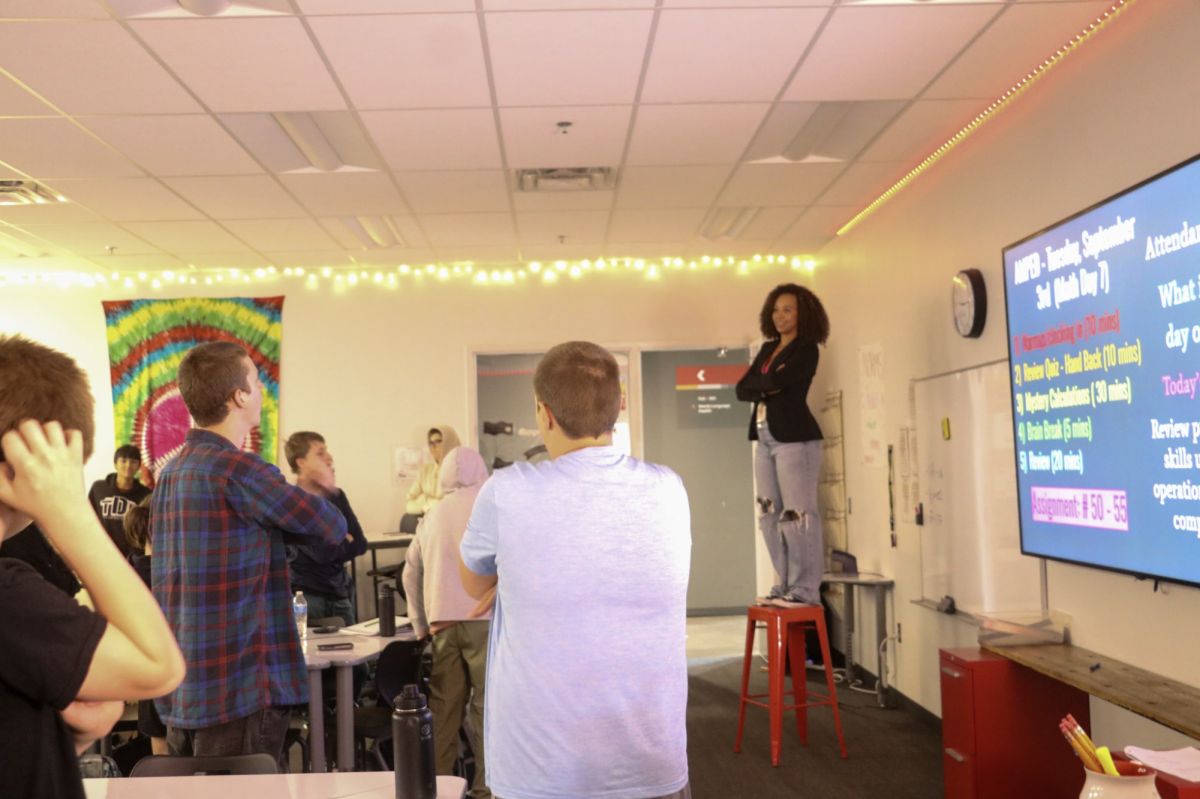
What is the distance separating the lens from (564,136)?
452cm

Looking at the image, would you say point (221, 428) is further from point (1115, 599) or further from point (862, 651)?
point (862, 651)

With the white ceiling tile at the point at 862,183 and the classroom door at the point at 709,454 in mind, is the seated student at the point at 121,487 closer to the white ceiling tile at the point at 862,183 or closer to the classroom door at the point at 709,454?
the classroom door at the point at 709,454

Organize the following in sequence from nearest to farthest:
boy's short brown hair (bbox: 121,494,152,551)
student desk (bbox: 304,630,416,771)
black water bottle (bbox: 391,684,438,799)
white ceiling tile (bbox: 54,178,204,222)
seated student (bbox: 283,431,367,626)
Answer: black water bottle (bbox: 391,684,438,799) < student desk (bbox: 304,630,416,771) < boy's short brown hair (bbox: 121,494,152,551) < seated student (bbox: 283,431,367,626) < white ceiling tile (bbox: 54,178,204,222)

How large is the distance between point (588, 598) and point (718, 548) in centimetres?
699

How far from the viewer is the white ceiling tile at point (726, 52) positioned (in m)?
3.34

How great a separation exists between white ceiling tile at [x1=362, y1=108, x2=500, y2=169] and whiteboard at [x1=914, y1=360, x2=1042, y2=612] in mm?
2569

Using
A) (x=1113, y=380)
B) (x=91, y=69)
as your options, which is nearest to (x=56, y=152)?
(x=91, y=69)

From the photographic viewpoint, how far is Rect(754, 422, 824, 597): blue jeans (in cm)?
473

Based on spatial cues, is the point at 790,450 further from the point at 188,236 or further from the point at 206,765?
the point at 188,236

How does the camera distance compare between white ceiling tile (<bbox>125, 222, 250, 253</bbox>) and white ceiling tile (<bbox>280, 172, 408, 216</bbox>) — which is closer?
white ceiling tile (<bbox>280, 172, 408, 216</bbox>)

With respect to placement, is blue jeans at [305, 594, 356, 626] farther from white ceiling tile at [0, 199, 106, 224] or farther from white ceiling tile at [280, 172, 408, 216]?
white ceiling tile at [0, 199, 106, 224]

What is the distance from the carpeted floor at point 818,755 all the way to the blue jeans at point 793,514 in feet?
2.48

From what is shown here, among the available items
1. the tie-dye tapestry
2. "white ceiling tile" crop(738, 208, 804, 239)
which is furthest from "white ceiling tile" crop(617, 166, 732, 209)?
the tie-dye tapestry

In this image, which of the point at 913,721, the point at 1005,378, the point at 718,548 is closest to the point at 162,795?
the point at 1005,378
